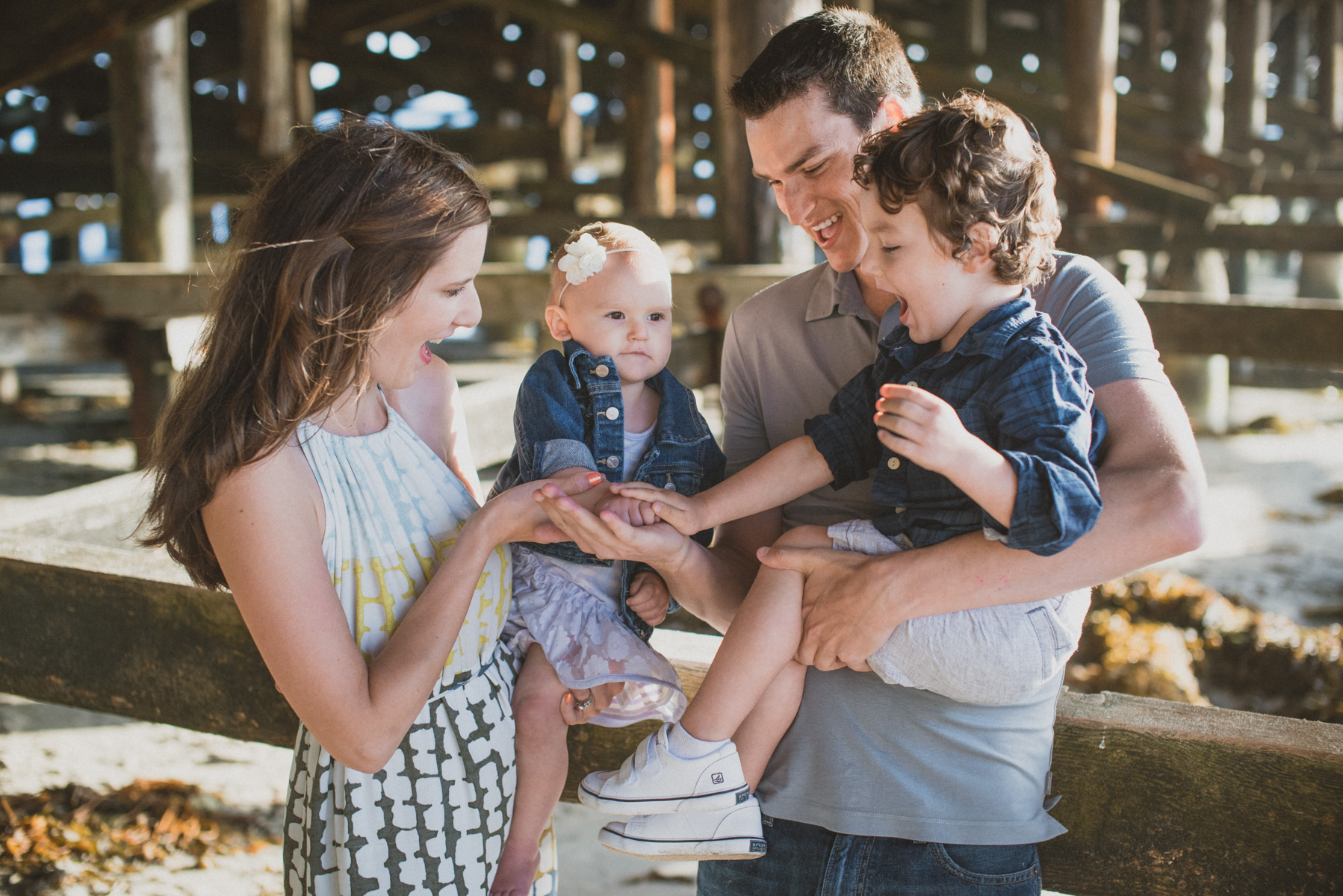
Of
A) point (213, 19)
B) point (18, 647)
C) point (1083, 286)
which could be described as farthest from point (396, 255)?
point (213, 19)

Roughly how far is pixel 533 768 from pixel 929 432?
32.2 inches

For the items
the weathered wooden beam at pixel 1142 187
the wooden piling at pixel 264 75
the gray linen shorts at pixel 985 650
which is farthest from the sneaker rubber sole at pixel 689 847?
the weathered wooden beam at pixel 1142 187

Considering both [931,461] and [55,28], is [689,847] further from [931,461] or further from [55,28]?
[55,28]

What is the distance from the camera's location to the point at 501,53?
12.2m

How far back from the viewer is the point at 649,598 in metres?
1.71

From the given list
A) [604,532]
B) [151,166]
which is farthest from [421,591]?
[151,166]

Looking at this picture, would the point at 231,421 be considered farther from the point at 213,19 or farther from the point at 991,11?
the point at 991,11

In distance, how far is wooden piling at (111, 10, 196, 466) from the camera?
4906mm

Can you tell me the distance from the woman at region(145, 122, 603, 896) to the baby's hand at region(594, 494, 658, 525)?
5 cm

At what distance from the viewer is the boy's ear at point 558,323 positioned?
176 cm

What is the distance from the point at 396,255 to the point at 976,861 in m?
1.13

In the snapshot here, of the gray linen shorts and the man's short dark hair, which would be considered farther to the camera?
the man's short dark hair

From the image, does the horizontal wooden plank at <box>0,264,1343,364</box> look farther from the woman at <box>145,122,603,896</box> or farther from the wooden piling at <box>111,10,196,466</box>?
the woman at <box>145,122,603,896</box>

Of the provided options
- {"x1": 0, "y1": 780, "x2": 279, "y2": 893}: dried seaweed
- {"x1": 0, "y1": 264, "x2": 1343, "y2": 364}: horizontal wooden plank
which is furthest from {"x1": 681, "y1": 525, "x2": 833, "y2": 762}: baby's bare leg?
{"x1": 0, "y1": 264, "x2": 1343, "y2": 364}: horizontal wooden plank
